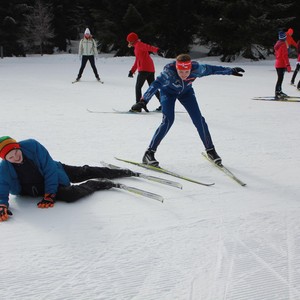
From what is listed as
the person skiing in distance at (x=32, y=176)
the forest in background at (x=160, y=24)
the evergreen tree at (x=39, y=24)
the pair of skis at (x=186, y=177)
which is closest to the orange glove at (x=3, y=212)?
the person skiing in distance at (x=32, y=176)

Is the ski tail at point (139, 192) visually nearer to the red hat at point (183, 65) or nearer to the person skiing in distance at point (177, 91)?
the person skiing in distance at point (177, 91)

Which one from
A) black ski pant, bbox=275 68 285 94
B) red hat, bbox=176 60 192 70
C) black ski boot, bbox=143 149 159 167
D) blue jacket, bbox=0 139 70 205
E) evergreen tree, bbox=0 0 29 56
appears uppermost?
evergreen tree, bbox=0 0 29 56

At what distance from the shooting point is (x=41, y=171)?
365cm

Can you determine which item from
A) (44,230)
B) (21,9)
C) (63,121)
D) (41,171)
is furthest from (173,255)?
(21,9)

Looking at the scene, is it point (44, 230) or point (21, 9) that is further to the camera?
point (21, 9)

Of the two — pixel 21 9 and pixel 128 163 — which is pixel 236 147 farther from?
pixel 21 9

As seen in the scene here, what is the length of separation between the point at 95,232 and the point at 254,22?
21754mm

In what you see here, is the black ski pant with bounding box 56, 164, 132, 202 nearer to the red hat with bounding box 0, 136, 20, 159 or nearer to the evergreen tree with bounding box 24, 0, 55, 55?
the red hat with bounding box 0, 136, 20, 159

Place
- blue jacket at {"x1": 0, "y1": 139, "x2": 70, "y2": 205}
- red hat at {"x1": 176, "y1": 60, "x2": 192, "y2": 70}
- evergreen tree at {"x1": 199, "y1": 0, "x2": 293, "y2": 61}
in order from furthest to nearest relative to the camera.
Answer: evergreen tree at {"x1": 199, "y1": 0, "x2": 293, "y2": 61} → red hat at {"x1": 176, "y1": 60, "x2": 192, "y2": 70} → blue jacket at {"x1": 0, "y1": 139, "x2": 70, "y2": 205}

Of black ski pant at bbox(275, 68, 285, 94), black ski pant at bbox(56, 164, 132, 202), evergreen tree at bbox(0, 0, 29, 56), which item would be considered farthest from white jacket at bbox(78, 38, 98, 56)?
evergreen tree at bbox(0, 0, 29, 56)

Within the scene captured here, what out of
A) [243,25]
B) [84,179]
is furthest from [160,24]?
[84,179]

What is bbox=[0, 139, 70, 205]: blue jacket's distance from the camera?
3498 mm

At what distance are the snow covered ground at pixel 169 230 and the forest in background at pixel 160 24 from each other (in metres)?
18.4

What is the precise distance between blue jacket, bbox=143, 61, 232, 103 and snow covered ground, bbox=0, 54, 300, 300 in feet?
2.96
